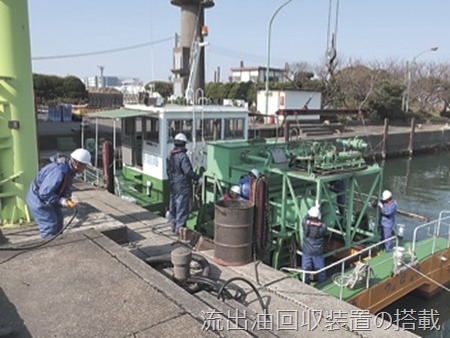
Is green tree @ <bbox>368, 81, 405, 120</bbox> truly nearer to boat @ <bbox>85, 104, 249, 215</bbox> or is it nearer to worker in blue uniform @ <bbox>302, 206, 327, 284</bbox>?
boat @ <bbox>85, 104, 249, 215</bbox>

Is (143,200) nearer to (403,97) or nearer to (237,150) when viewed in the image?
(237,150)

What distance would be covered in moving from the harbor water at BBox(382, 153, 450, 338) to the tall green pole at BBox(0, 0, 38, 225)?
7.12 metres

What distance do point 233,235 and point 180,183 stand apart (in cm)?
206

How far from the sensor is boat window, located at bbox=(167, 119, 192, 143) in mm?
9868

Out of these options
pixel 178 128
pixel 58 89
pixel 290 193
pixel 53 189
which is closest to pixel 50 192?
pixel 53 189

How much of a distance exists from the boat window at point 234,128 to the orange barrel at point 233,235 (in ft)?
17.5

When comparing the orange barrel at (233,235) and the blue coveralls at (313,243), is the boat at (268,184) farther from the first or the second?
the blue coveralls at (313,243)

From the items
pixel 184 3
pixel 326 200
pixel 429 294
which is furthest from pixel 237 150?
pixel 184 3

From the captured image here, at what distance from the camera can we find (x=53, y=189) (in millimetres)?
4984

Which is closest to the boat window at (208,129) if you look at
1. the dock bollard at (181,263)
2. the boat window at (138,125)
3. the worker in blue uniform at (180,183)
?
the boat window at (138,125)

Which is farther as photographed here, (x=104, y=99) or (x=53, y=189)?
(x=104, y=99)

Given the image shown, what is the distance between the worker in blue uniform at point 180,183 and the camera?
716 centimetres

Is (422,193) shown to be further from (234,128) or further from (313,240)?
(313,240)

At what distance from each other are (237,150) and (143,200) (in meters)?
2.99
